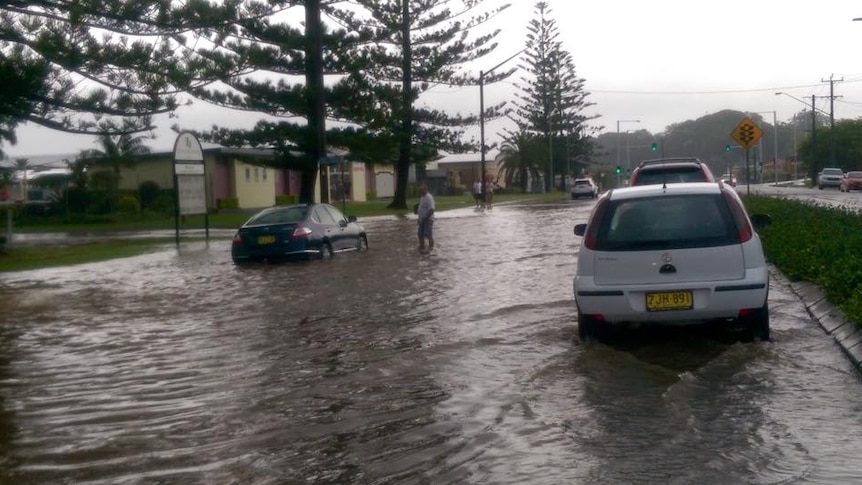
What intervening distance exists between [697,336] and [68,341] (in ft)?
23.5

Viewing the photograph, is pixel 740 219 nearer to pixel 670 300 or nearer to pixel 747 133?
pixel 670 300

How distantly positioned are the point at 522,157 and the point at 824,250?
74027 mm

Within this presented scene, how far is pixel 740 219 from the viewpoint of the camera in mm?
9750

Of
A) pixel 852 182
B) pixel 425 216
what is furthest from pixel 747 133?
pixel 852 182

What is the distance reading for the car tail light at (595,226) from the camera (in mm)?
9978

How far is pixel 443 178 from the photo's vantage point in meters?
97.7

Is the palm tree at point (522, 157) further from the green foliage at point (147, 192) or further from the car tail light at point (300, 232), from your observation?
the car tail light at point (300, 232)

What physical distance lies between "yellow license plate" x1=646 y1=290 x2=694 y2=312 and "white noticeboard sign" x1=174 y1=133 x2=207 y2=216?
20.8 m

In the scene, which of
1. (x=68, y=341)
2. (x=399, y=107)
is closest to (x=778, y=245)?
(x=68, y=341)

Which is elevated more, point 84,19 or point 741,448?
point 84,19

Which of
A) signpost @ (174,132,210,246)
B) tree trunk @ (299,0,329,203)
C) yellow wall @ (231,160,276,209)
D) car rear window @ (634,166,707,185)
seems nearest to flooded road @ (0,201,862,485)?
car rear window @ (634,166,707,185)

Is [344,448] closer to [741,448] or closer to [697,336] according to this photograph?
[741,448]

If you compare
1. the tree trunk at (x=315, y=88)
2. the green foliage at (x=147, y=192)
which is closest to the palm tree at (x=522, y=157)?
the green foliage at (x=147, y=192)

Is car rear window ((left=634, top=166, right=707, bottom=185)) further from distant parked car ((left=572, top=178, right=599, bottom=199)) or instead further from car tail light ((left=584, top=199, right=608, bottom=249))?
distant parked car ((left=572, top=178, right=599, bottom=199))
